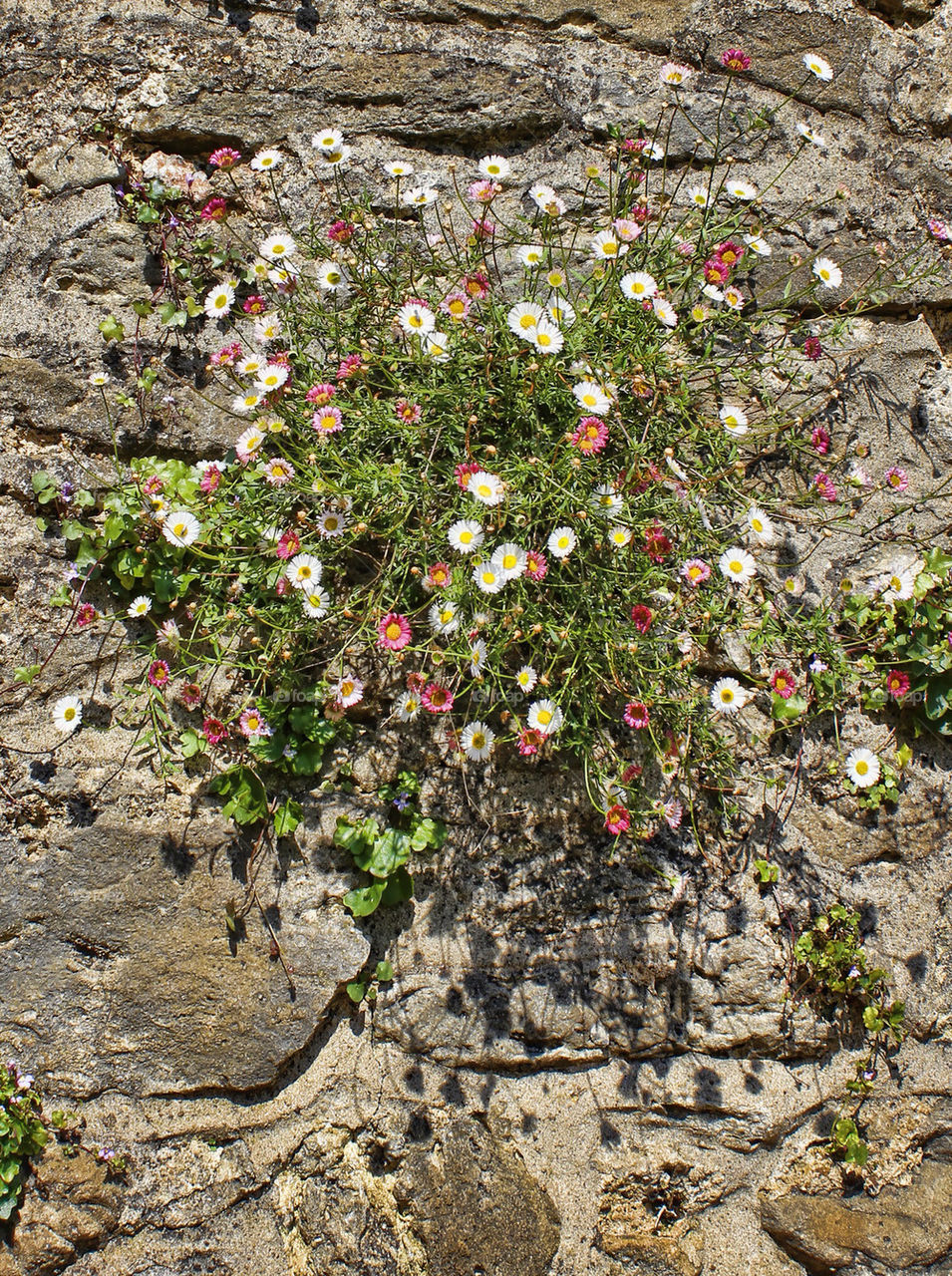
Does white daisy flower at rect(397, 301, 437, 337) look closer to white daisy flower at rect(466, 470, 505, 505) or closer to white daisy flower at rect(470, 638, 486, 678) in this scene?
white daisy flower at rect(466, 470, 505, 505)

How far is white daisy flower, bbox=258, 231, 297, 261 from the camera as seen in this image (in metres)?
2.55

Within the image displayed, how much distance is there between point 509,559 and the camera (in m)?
2.25

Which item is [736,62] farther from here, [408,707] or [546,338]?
[408,707]

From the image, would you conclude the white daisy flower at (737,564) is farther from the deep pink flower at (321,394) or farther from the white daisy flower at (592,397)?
the deep pink flower at (321,394)

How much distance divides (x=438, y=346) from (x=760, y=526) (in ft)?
3.37

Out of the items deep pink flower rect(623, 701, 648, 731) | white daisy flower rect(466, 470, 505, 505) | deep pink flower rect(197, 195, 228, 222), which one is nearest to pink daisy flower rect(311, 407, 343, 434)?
white daisy flower rect(466, 470, 505, 505)

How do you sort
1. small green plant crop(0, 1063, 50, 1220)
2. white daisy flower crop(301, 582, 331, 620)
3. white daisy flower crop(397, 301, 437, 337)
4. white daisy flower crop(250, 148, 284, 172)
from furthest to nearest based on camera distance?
1. white daisy flower crop(250, 148, 284, 172)
2. white daisy flower crop(397, 301, 437, 337)
3. white daisy flower crop(301, 582, 331, 620)
4. small green plant crop(0, 1063, 50, 1220)

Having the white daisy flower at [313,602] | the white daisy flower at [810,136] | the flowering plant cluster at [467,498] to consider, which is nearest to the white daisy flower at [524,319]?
the flowering plant cluster at [467,498]

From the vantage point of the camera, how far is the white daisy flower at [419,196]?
2.55 meters

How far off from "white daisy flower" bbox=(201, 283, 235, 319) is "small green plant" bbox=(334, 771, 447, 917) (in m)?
1.43

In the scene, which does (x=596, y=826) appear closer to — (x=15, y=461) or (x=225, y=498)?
(x=225, y=498)

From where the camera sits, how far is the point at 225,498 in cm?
244

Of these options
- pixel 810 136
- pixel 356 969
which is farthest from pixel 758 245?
pixel 356 969

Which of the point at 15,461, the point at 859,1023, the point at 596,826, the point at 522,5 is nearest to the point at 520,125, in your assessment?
the point at 522,5
